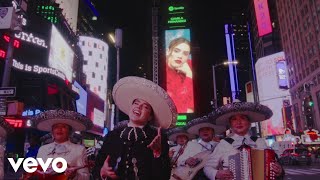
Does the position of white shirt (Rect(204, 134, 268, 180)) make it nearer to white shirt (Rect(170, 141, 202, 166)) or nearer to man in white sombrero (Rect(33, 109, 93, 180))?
man in white sombrero (Rect(33, 109, 93, 180))

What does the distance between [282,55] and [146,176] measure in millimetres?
90610

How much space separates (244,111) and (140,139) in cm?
201

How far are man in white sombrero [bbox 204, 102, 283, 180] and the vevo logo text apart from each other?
217 centimetres

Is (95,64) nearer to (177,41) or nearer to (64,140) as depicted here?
(177,41)

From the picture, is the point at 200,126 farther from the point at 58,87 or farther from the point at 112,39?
the point at 112,39

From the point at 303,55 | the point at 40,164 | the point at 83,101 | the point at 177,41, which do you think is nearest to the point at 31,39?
the point at 83,101

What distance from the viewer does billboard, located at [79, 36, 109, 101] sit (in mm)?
75938

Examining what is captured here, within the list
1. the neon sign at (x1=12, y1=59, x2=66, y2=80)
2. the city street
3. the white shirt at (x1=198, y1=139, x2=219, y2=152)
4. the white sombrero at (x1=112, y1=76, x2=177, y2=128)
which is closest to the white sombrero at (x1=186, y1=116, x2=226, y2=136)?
the white shirt at (x1=198, y1=139, x2=219, y2=152)

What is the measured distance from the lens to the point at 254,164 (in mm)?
3705

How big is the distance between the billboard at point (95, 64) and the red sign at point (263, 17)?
151ft

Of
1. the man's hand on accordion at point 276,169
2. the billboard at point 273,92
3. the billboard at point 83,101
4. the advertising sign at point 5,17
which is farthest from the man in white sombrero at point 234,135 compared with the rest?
the billboard at point 273,92

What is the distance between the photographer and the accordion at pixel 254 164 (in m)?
3.64

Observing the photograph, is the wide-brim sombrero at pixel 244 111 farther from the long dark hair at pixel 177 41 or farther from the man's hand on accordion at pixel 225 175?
the long dark hair at pixel 177 41

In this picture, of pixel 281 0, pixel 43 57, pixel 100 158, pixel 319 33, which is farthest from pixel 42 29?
pixel 281 0
